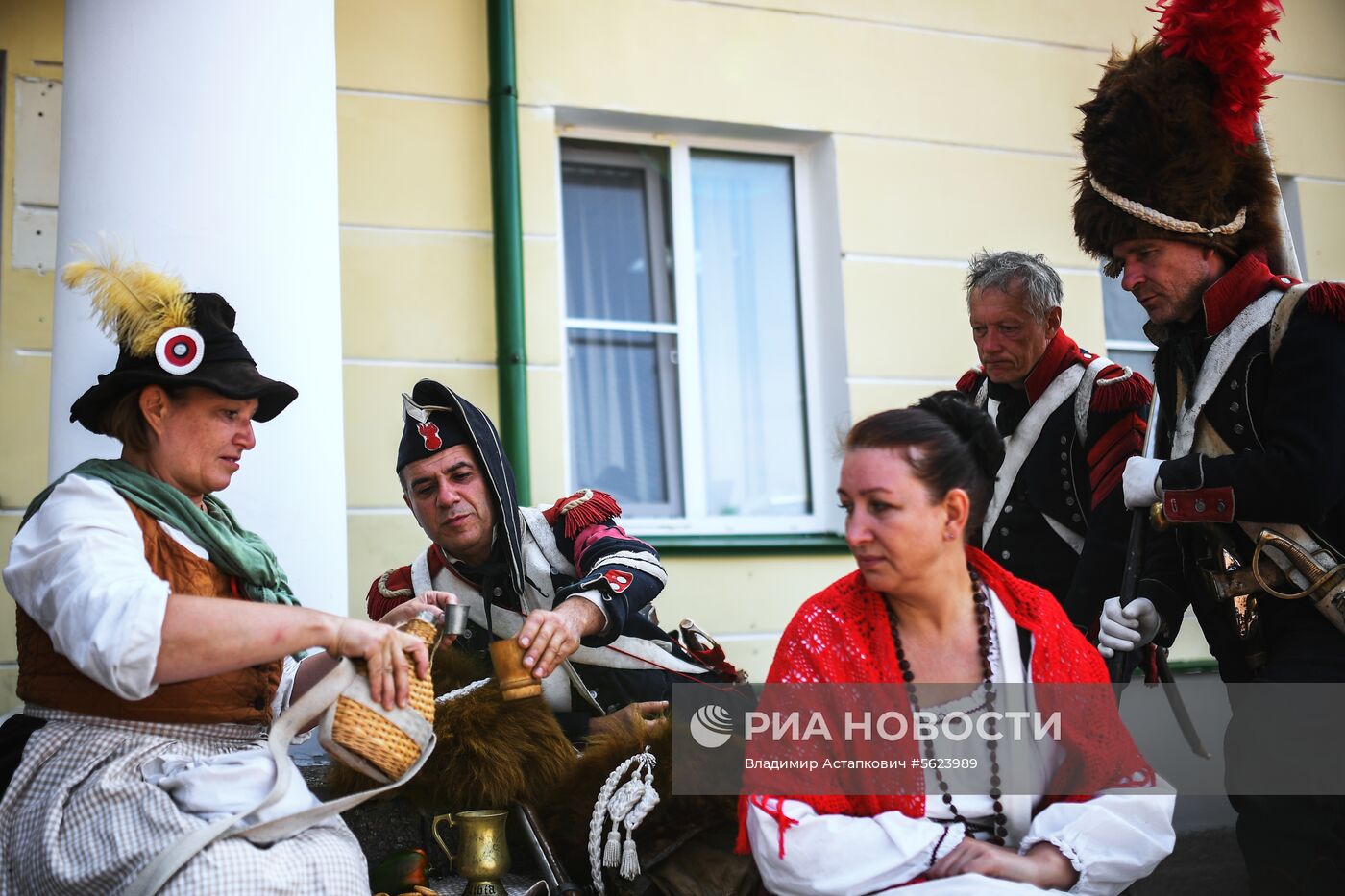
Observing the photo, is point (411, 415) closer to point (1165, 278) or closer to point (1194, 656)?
point (1165, 278)

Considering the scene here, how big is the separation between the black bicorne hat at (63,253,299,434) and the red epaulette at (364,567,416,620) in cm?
122

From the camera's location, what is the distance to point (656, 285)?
18.8 feet

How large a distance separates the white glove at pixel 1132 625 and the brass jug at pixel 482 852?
5.11 ft

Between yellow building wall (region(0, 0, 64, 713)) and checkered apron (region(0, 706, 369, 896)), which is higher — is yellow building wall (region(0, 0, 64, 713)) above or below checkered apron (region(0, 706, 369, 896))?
above

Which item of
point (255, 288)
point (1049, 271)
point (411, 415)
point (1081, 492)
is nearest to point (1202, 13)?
point (1049, 271)

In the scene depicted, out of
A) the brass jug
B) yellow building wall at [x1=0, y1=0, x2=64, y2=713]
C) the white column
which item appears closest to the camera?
the brass jug

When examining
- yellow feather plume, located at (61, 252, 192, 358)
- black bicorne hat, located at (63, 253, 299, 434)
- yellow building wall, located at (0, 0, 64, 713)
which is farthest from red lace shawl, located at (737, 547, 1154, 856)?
yellow building wall, located at (0, 0, 64, 713)

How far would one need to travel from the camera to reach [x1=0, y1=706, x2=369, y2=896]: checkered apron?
2230 millimetres

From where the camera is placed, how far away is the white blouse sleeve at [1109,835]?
237cm

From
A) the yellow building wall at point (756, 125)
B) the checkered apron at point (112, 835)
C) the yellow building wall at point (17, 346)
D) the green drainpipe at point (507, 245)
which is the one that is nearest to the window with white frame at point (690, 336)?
the yellow building wall at point (756, 125)

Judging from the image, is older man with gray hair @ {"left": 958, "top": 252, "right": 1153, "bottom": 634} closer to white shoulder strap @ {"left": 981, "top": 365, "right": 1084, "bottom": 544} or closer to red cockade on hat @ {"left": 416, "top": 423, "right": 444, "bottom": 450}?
white shoulder strap @ {"left": 981, "top": 365, "right": 1084, "bottom": 544}

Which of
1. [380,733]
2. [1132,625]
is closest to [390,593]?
[380,733]

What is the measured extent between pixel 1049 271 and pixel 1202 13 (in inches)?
33.5

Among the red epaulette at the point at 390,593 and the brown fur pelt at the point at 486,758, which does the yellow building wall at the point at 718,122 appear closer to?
the red epaulette at the point at 390,593
